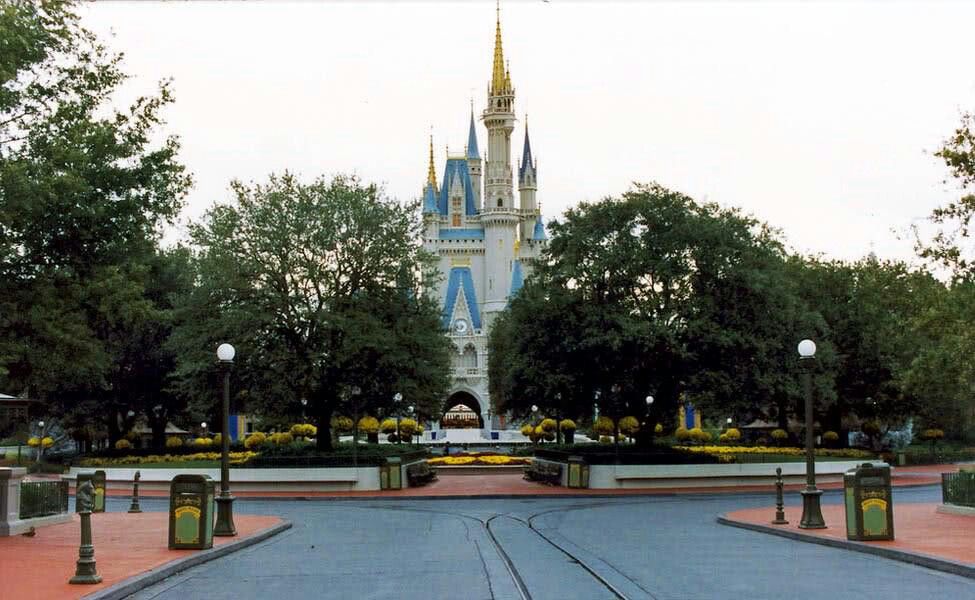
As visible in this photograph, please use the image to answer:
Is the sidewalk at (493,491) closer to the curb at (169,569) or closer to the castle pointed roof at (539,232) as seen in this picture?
the curb at (169,569)

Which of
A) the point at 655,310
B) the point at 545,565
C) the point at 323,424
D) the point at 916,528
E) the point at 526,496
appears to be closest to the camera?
the point at 545,565

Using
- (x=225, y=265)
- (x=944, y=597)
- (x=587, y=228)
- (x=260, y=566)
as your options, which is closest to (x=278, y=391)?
(x=225, y=265)

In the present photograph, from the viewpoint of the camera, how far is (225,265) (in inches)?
1603

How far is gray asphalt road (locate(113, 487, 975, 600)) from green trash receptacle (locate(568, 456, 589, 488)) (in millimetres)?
13450

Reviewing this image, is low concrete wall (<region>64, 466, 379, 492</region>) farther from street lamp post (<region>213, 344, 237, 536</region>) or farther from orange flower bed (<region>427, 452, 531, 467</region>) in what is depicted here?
street lamp post (<region>213, 344, 237, 536</region>)

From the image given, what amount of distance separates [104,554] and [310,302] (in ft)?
83.0

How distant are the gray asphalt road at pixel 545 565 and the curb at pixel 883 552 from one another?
0.25m

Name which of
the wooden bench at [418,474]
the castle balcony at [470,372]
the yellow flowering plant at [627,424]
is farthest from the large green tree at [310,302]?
the castle balcony at [470,372]

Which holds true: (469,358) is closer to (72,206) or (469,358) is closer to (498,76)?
(498,76)

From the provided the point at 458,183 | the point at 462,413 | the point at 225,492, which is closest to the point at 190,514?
the point at 225,492

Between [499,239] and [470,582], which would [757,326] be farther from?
[499,239]

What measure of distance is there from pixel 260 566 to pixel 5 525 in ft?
24.4

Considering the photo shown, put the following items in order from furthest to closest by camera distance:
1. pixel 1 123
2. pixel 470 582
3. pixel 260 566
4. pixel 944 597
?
pixel 1 123
pixel 260 566
pixel 470 582
pixel 944 597

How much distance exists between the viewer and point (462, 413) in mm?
135000
